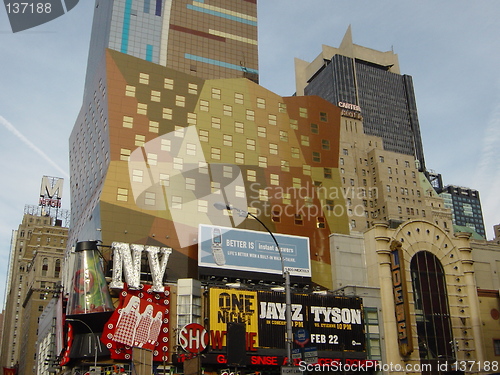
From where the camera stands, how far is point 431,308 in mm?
76438

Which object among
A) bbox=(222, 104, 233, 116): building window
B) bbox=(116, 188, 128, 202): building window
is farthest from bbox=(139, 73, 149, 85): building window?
Result: bbox=(116, 188, 128, 202): building window

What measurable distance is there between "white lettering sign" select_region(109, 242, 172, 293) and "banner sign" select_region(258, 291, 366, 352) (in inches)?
490

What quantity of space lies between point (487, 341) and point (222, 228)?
4053 cm

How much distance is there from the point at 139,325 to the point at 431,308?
3962cm

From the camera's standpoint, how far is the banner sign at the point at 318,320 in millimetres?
67562

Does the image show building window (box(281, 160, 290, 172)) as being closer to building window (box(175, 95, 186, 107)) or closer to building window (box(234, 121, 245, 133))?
building window (box(234, 121, 245, 133))

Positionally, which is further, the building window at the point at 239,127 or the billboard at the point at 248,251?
the building window at the point at 239,127

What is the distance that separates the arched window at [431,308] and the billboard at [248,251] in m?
15.4

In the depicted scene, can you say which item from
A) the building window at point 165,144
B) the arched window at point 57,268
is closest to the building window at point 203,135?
the building window at point 165,144

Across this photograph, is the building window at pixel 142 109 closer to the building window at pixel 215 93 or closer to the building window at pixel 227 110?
the building window at pixel 215 93

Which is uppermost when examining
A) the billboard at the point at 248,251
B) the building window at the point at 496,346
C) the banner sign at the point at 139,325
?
the billboard at the point at 248,251

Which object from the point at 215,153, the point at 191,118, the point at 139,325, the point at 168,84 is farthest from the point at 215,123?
the point at 139,325

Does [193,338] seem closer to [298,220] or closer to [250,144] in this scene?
[298,220]

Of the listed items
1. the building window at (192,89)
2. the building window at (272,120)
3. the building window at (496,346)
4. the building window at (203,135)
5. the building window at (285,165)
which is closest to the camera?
the building window at (496,346)
